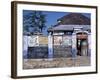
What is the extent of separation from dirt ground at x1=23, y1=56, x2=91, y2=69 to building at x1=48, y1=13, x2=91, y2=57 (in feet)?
0.15

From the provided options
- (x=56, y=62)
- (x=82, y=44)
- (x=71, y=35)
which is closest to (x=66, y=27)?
(x=71, y=35)

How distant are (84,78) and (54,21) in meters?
0.61

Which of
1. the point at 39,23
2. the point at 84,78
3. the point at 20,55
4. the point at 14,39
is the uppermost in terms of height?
the point at 39,23

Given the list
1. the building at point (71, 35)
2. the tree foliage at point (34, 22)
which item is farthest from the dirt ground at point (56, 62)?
the tree foliage at point (34, 22)

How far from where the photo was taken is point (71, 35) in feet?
7.25

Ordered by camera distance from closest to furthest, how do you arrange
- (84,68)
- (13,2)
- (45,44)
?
(13,2) → (45,44) → (84,68)

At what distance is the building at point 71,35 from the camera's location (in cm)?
216

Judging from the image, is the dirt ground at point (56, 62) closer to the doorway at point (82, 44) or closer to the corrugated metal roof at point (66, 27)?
the doorway at point (82, 44)

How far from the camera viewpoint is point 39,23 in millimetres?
2094

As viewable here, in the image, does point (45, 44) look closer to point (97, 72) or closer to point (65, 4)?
point (65, 4)

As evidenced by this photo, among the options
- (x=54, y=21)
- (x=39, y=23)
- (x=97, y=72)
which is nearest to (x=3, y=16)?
(x=39, y=23)

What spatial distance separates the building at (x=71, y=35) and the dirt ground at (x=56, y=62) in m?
0.05

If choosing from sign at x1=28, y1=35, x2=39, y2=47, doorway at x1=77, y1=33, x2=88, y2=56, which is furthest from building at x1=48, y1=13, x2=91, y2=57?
sign at x1=28, y1=35, x2=39, y2=47

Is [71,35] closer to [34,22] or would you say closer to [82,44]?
[82,44]
